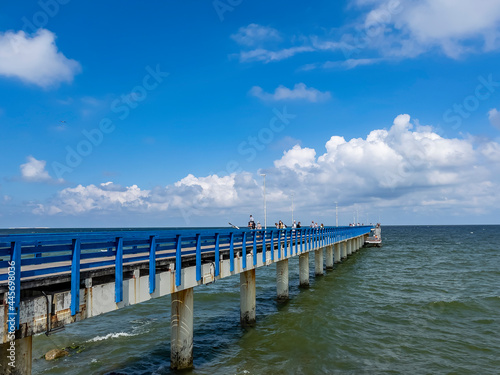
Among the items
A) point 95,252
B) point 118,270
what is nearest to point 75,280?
point 95,252

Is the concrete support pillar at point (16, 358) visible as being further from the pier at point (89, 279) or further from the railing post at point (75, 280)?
the railing post at point (75, 280)

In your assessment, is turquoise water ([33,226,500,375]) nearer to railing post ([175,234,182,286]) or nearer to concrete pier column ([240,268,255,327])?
concrete pier column ([240,268,255,327])

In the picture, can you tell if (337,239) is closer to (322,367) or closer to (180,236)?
(322,367)

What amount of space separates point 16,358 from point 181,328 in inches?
230

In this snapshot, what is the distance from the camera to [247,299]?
1822cm

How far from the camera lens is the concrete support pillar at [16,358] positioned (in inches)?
277

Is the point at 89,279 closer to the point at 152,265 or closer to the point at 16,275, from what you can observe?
the point at 16,275

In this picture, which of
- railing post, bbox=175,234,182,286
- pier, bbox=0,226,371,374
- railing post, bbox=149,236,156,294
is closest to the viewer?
pier, bbox=0,226,371,374

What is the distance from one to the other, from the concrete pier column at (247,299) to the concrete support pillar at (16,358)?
451 inches

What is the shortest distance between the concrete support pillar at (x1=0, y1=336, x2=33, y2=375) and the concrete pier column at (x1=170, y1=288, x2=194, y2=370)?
527 centimetres

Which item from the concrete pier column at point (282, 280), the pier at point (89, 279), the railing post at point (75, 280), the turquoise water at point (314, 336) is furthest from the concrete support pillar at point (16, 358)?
the concrete pier column at point (282, 280)

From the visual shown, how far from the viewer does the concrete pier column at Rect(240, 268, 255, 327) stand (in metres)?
18.1

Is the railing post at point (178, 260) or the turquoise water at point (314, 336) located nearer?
the railing post at point (178, 260)

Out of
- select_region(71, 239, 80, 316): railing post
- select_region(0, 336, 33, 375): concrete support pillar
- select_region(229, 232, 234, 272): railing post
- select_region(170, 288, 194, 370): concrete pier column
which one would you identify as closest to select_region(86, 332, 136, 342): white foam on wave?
select_region(170, 288, 194, 370): concrete pier column
